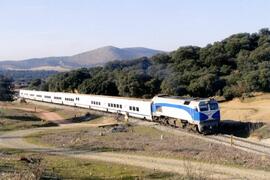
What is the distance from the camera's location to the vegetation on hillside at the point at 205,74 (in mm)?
80500

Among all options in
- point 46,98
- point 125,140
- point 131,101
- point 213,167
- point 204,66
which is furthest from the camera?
point 46,98

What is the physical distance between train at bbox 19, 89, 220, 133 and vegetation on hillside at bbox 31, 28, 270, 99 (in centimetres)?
1627

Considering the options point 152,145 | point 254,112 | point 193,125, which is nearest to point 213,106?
point 193,125

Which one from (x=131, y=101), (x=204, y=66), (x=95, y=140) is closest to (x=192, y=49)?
(x=204, y=66)

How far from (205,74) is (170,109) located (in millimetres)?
38206

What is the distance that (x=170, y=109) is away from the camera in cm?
5097

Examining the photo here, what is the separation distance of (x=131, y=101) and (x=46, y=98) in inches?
1991

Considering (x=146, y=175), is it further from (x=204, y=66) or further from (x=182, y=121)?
(x=204, y=66)

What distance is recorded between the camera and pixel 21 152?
37438mm

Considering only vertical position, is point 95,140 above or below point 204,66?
below

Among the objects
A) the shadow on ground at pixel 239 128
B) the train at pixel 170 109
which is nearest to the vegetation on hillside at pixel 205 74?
the train at pixel 170 109

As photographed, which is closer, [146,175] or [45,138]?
[146,175]

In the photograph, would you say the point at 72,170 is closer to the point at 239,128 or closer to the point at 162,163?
the point at 162,163

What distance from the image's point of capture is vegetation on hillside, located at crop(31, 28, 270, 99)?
80.5 meters
